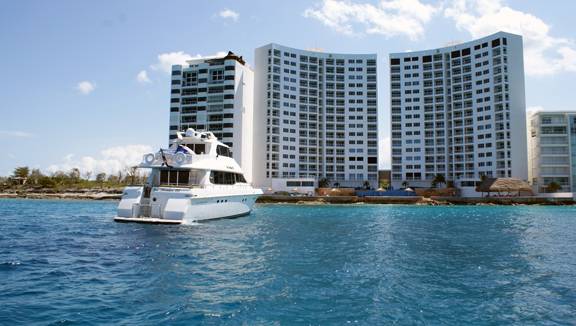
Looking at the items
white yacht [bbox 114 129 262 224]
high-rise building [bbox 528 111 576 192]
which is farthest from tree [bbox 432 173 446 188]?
white yacht [bbox 114 129 262 224]

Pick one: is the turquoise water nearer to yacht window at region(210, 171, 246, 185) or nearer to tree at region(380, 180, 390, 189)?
yacht window at region(210, 171, 246, 185)

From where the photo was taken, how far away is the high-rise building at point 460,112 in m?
80.2

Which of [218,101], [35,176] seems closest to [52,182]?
[35,176]

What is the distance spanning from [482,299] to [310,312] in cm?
405

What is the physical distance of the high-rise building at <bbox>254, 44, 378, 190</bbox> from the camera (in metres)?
86.2

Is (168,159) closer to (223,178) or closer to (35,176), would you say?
(223,178)

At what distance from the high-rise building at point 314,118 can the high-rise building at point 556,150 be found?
1342 inches

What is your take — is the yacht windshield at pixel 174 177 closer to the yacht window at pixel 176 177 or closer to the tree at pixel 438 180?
the yacht window at pixel 176 177

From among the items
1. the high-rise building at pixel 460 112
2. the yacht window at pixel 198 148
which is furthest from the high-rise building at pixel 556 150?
the yacht window at pixel 198 148

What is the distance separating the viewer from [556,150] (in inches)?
2995

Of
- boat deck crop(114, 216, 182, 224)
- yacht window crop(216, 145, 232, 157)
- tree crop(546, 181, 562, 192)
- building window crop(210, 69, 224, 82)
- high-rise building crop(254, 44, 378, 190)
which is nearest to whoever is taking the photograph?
boat deck crop(114, 216, 182, 224)

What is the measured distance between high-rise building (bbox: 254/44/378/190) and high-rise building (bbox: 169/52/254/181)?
16.2ft

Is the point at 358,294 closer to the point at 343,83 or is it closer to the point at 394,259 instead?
the point at 394,259

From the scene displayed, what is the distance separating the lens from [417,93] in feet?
311
